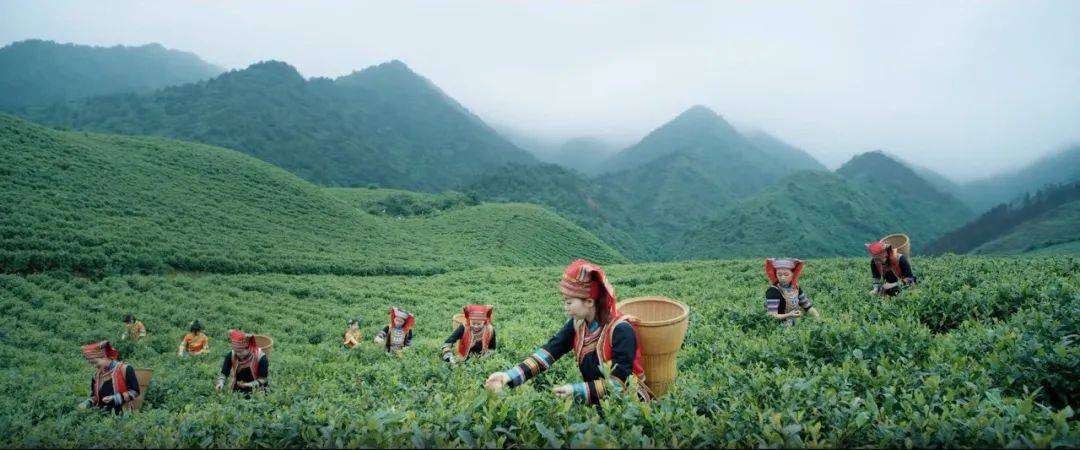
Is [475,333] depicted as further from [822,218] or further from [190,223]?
[822,218]

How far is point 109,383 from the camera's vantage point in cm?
716

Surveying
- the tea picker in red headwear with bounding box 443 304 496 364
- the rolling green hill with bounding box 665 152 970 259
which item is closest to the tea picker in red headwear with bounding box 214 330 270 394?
the tea picker in red headwear with bounding box 443 304 496 364

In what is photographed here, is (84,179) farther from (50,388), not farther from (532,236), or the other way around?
(532,236)

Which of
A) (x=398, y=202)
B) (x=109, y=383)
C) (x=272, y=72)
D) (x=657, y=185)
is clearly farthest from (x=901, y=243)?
(x=272, y=72)

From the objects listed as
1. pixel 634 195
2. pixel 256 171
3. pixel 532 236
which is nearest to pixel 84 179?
pixel 256 171

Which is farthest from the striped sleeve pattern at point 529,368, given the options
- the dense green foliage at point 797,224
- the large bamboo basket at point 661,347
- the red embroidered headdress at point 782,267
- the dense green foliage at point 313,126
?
the dense green foliage at point 313,126

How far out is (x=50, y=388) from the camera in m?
9.80

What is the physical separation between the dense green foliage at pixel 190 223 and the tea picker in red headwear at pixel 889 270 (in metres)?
25.3

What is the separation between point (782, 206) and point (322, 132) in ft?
359

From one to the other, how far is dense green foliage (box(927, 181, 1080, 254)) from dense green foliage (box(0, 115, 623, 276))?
5195 cm

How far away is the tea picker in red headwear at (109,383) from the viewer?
706 centimetres

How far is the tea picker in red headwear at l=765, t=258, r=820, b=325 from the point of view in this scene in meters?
7.99

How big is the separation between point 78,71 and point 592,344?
219 m

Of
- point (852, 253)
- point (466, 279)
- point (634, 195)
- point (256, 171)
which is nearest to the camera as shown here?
point (466, 279)
